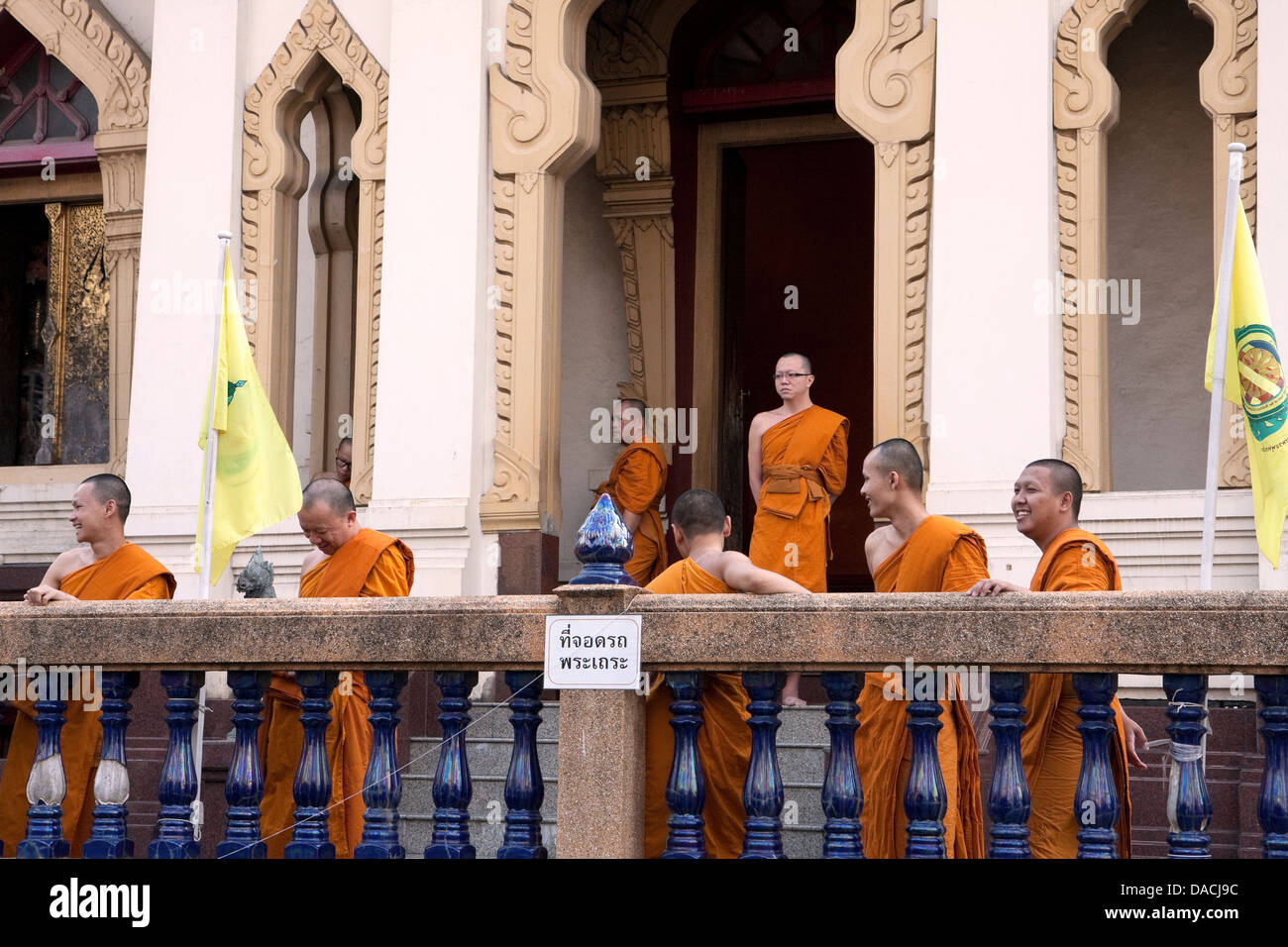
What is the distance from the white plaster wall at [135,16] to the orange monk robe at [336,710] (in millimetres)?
5945

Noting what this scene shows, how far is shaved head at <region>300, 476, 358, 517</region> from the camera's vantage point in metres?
7.10

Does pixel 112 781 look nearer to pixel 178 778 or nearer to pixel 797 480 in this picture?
pixel 178 778

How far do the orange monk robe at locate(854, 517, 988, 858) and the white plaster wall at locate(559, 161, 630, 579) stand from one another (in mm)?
6165

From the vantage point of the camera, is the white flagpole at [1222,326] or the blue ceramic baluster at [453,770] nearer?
the blue ceramic baluster at [453,770]

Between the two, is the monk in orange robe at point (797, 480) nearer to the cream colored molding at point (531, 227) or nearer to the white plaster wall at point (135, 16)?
the cream colored molding at point (531, 227)

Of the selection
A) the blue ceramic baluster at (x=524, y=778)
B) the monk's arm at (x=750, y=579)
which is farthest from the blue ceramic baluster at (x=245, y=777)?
the monk's arm at (x=750, y=579)

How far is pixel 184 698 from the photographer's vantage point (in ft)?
17.0

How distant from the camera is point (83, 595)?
691 cm

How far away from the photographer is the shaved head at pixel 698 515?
675 cm

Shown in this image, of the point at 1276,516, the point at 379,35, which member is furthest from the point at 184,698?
the point at 379,35

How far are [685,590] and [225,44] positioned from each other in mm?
5941

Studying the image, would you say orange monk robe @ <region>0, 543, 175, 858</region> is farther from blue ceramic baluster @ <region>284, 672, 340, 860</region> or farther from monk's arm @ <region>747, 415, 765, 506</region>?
monk's arm @ <region>747, 415, 765, 506</region>

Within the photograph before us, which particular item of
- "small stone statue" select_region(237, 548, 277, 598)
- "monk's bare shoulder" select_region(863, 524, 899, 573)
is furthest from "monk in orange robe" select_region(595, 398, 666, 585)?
"monk's bare shoulder" select_region(863, 524, 899, 573)
